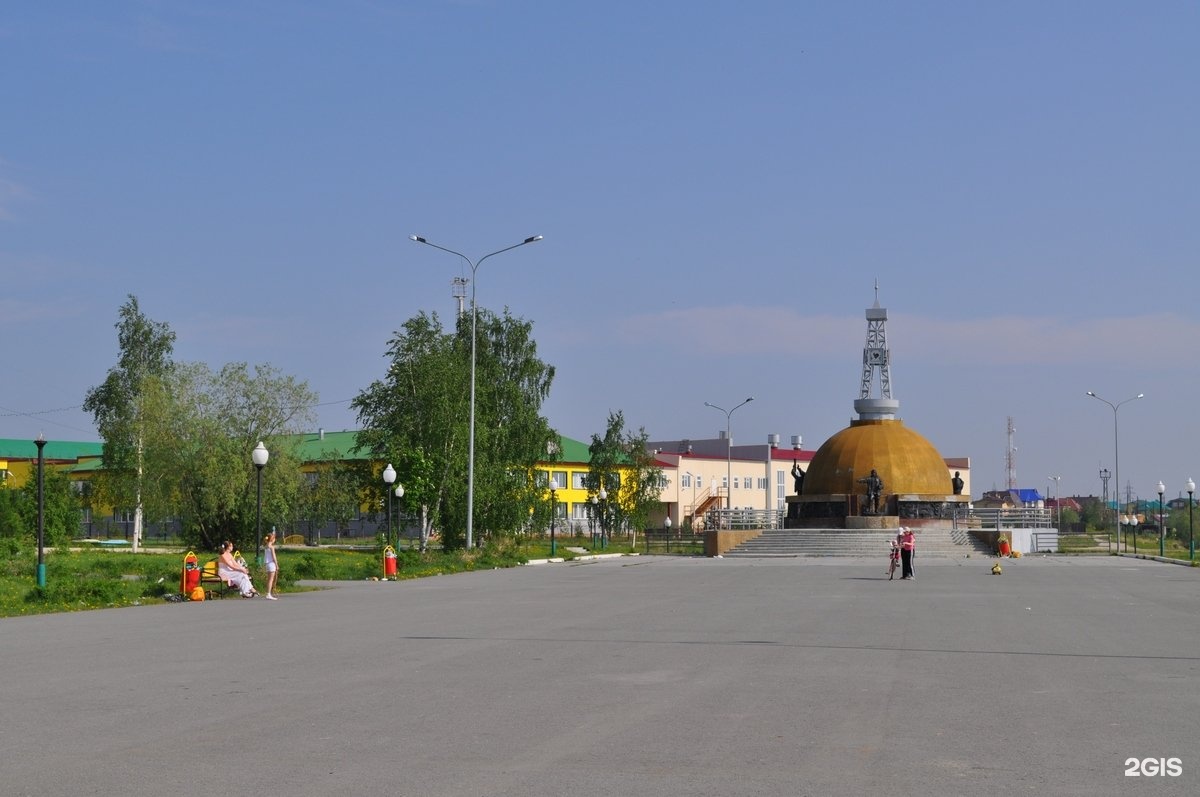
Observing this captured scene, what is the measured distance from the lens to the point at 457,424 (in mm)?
49562

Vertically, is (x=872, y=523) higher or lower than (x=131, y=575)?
higher

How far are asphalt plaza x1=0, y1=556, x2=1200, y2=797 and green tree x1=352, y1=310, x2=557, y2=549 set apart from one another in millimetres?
28070

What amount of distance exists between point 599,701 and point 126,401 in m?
56.3

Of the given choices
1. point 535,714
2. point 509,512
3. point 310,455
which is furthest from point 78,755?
point 310,455

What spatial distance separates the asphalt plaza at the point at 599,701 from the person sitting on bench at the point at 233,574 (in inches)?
144

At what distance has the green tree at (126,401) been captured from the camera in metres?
58.2

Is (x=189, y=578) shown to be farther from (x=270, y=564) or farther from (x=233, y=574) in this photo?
(x=270, y=564)

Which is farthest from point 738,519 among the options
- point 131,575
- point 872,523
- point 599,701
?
point 599,701

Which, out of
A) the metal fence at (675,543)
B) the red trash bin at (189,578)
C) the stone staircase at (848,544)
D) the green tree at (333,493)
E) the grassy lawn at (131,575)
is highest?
the green tree at (333,493)

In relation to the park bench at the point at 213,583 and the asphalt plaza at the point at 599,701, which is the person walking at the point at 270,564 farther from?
the asphalt plaza at the point at 599,701

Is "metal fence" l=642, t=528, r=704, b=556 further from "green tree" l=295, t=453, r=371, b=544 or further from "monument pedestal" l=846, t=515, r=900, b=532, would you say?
"green tree" l=295, t=453, r=371, b=544

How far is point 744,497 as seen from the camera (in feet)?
378

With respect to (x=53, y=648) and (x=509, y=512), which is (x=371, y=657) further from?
(x=509, y=512)

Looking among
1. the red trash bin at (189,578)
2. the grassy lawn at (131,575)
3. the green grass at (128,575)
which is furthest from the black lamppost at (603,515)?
the red trash bin at (189,578)
